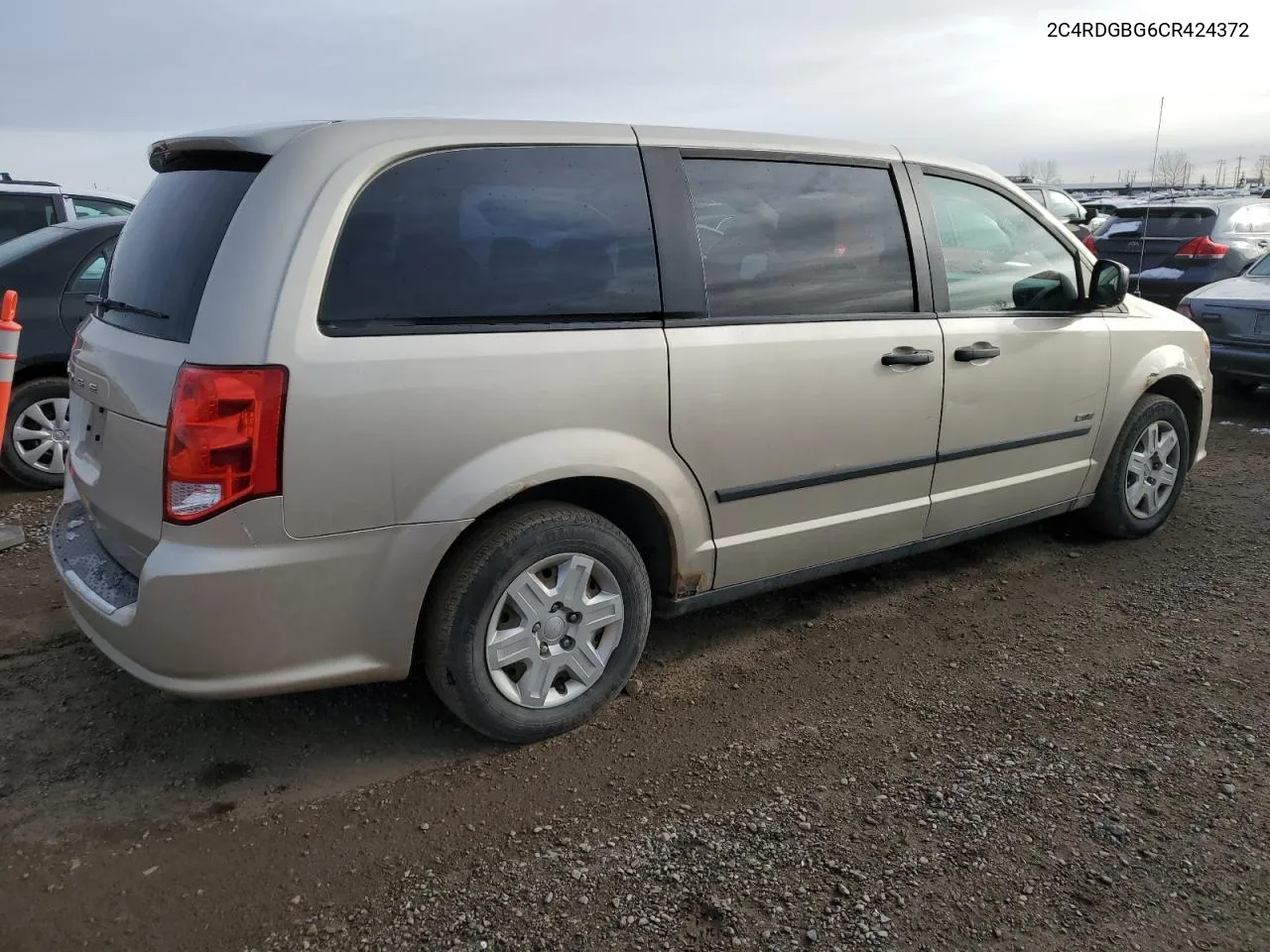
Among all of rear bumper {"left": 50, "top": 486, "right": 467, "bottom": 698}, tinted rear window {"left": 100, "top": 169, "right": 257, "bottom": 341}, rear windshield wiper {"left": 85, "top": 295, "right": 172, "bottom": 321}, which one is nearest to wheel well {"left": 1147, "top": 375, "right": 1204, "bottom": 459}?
rear bumper {"left": 50, "top": 486, "right": 467, "bottom": 698}

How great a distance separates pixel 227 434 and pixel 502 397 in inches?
27.5

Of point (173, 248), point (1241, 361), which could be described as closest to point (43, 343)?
point (173, 248)

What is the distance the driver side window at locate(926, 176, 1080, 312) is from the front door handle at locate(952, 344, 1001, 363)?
0.16 m

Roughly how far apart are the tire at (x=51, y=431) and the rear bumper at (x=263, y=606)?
10.5ft

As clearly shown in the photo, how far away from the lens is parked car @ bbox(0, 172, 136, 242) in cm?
722

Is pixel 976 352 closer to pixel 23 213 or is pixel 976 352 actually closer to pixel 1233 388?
pixel 1233 388

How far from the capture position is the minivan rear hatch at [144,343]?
2.53 metres

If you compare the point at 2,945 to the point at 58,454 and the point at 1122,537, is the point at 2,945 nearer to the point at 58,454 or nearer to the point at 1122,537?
the point at 58,454

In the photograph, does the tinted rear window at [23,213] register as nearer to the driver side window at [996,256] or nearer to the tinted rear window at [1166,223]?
the driver side window at [996,256]

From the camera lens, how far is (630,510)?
3135 mm

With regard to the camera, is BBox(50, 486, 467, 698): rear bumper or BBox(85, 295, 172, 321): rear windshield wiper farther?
BBox(85, 295, 172, 321): rear windshield wiper

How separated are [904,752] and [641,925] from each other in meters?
1.07

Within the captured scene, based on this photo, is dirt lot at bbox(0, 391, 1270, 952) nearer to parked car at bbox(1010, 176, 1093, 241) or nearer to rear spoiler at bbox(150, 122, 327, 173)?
rear spoiler at bbox(150, 122, 327, 173)

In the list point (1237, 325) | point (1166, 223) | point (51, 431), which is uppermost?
point (1166, 223)
